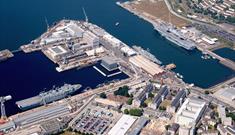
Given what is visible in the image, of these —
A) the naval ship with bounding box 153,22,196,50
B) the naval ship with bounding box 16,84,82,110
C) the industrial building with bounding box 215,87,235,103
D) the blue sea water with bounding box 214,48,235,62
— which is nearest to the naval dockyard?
the naval ship with bounding box 16,84,82,110

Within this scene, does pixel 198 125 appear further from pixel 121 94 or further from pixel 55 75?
pixel 55 75

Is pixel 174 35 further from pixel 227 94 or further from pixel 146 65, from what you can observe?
pixel 227 94

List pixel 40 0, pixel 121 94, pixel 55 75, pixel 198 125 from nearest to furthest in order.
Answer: pixel 198 125 → pixel 121 94 → pixel 55 75 → pixel 40 0

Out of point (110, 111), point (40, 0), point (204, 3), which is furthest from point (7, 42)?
point (204, 3)

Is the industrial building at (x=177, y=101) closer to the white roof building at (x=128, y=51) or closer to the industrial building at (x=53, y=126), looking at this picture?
the industrial building at (x=53, y=126)

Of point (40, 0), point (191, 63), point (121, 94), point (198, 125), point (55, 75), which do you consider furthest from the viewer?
point (40, 0)

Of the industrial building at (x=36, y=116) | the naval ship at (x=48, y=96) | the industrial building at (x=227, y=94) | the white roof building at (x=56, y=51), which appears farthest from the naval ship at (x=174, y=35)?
the industrial building at (x=36, y=116)

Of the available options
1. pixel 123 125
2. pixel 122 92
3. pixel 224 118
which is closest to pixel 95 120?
pixel 123 125
